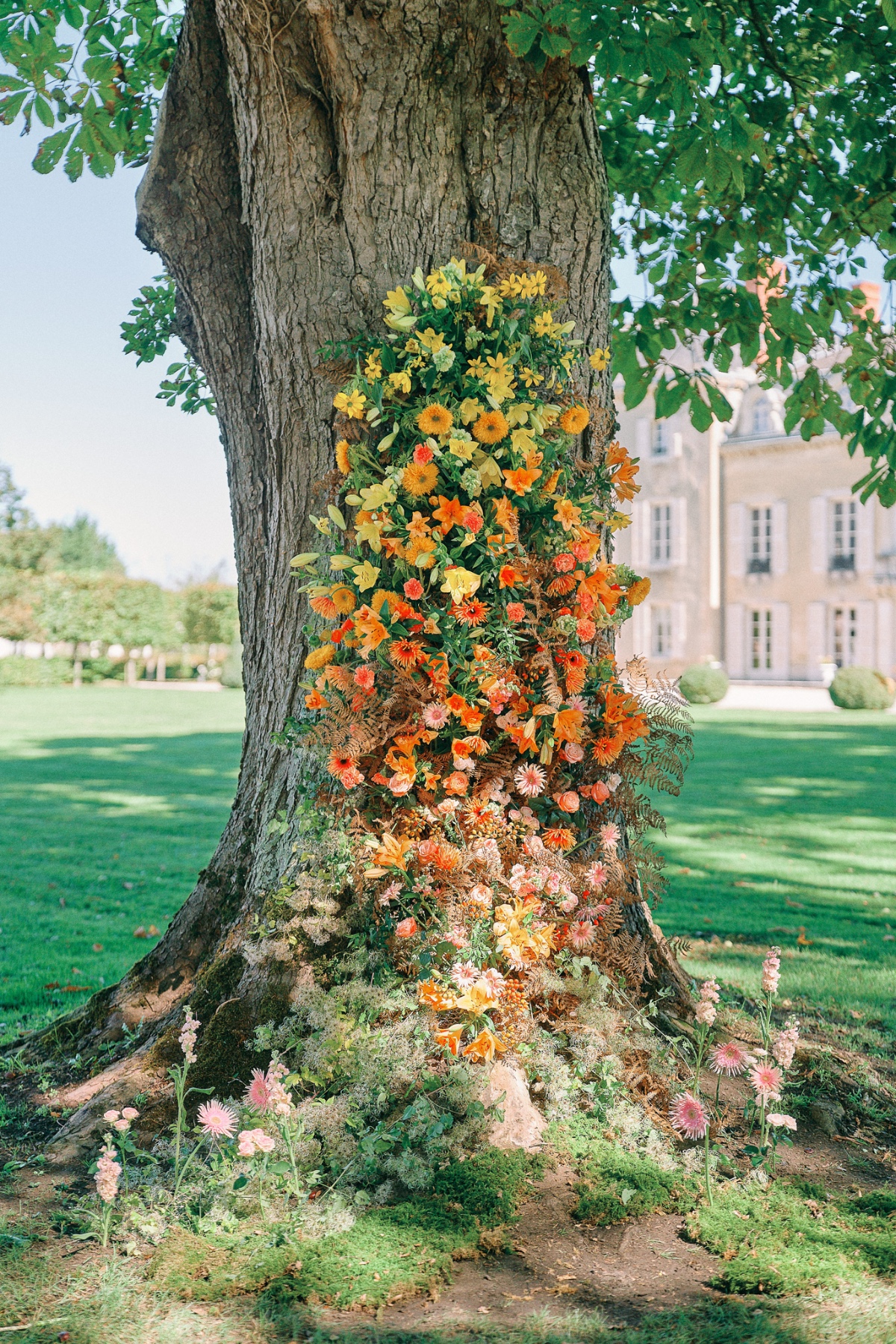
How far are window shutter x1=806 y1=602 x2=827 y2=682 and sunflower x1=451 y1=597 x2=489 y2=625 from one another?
28.2 meters

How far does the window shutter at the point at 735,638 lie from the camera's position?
30.3m

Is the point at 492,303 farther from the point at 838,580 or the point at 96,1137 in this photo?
the point at 838,580

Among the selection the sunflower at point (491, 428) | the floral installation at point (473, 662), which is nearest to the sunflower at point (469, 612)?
the floral installation at point (473, 662)

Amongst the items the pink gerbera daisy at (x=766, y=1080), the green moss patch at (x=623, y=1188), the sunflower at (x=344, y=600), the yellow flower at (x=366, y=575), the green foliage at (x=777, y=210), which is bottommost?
the green moss patch at (x=623, y=1188)

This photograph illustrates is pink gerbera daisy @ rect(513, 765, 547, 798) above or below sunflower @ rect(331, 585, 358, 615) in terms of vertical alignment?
below

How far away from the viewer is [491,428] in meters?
2.91

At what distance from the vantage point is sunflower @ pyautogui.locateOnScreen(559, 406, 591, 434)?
122 inches

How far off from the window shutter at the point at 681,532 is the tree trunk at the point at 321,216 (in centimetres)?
2807

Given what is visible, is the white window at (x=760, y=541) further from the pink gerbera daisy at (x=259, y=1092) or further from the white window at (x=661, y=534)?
the pink gerbera daisy at (x=259, y=1092)

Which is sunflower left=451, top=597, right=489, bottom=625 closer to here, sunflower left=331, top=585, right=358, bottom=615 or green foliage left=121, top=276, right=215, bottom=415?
sunflower left=331, top=585, right=358, bottom=615

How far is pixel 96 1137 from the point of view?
112 inches

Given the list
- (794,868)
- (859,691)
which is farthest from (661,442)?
(794,868)

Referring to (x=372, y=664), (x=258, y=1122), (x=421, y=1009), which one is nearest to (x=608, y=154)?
(x=372, y=664)

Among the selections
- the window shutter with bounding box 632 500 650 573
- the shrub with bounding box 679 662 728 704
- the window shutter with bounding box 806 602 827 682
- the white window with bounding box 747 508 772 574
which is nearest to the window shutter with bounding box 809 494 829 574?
the window shutter with bounding box 806 602 827 682
